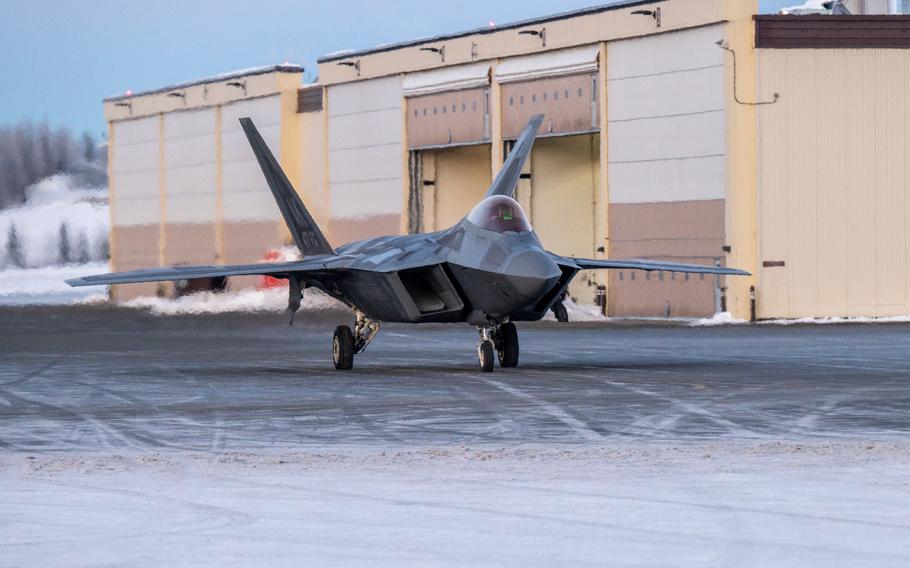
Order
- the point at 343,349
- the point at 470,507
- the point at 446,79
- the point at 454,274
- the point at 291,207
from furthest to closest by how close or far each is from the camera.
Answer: the point at 446,79 → the point at 291,207 → the point at 343,349 → the point at 454,274 → the point at 470,507

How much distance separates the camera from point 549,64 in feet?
152

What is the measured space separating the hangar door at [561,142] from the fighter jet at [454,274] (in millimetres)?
22018

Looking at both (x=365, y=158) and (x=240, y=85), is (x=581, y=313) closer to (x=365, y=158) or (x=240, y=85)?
(x=365, y=158)

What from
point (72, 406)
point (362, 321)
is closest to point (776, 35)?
point (362, 321)

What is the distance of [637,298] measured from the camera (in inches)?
1709

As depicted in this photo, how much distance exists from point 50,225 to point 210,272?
3630cm

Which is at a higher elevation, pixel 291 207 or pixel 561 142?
pixel 561 142

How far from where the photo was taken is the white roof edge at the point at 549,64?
44.5 meters

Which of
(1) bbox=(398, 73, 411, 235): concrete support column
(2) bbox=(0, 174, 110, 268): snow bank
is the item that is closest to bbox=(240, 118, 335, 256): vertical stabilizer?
(1) bbox=(398, 73, 411, 235): concrete support column

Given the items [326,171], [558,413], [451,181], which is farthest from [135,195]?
[558,413]

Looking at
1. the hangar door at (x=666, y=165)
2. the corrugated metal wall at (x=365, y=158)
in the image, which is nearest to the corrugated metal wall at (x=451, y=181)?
the corrugated metal wall at (x=365, y=158)

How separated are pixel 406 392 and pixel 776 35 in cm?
2492

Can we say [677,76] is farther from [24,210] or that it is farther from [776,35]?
[24,210]

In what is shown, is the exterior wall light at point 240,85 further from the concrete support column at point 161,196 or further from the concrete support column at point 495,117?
the concrete support column at point 495,117
